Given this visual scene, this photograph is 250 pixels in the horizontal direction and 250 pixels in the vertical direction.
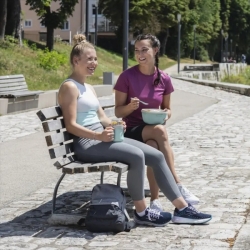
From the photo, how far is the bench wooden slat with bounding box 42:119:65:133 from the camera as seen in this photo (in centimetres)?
664

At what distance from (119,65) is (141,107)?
47.1 m

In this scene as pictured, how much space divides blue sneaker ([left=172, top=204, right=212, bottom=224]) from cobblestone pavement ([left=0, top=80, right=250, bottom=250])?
0.06m

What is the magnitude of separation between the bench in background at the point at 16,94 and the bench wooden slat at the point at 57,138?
36.8 feet

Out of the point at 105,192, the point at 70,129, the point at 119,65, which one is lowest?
the point at 119,65

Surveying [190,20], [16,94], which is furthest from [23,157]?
[190,20]

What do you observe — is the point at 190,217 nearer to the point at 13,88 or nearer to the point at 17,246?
the point at 17,246

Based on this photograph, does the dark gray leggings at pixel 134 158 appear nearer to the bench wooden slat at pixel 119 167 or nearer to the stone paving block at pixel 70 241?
the bench wooden slat at pixel 119 167

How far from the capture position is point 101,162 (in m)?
6.76

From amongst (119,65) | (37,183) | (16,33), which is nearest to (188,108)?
(37,183)

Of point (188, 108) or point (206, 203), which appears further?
point (188, 108)

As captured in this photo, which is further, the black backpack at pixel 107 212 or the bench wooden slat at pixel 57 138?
the bench wooden slat at pixel 57 138

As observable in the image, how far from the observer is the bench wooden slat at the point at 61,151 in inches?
265

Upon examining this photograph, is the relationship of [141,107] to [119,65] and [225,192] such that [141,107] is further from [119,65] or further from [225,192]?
[119,65]

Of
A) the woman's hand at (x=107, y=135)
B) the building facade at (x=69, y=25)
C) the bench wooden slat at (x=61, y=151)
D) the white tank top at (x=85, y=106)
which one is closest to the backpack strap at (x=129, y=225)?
the woman's hand at (x=107, y=135)
